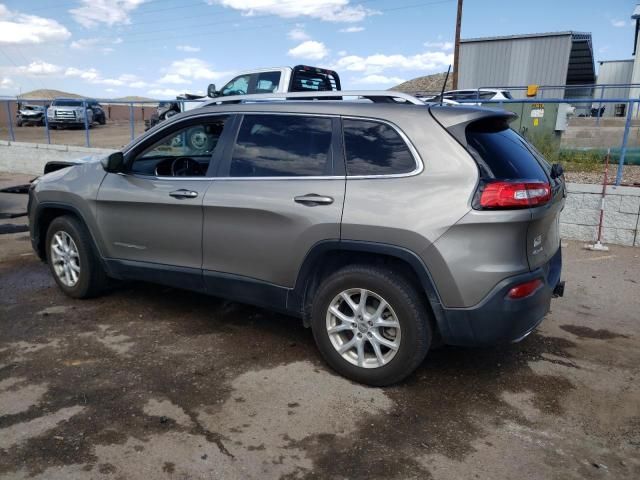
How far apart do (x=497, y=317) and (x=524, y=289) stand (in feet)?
0.73

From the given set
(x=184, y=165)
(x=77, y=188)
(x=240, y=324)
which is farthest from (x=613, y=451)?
(x=77, y=188)

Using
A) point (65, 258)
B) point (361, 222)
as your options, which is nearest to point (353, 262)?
point (361, 222)

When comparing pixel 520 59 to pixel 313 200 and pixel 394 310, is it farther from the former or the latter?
pixel 394 310

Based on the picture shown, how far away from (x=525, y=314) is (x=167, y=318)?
2.84 metres

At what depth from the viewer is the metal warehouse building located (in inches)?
976

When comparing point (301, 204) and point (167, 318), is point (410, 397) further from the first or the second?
point (167, 318)

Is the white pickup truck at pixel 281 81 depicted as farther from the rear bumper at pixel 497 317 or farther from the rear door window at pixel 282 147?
the rear bumper at pixel 497 317

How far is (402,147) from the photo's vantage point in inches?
124

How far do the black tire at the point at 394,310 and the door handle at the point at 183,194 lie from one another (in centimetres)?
120

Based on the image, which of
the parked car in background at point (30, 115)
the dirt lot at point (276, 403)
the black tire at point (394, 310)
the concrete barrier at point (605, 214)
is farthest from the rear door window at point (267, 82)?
the parked car in background at point (30, 115)

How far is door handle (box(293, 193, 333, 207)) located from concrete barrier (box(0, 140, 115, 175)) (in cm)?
1233

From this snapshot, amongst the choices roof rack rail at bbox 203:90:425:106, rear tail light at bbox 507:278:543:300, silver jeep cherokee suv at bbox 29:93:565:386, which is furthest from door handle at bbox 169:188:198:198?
rear tail light at bbox 507:278:543:300

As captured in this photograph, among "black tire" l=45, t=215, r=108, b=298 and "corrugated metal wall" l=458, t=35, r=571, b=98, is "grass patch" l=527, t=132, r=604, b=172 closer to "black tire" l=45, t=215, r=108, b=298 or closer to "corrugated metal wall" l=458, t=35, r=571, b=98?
"black tire" l=45, t=215, r=108, b=298

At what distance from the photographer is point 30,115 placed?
86.7 ft
